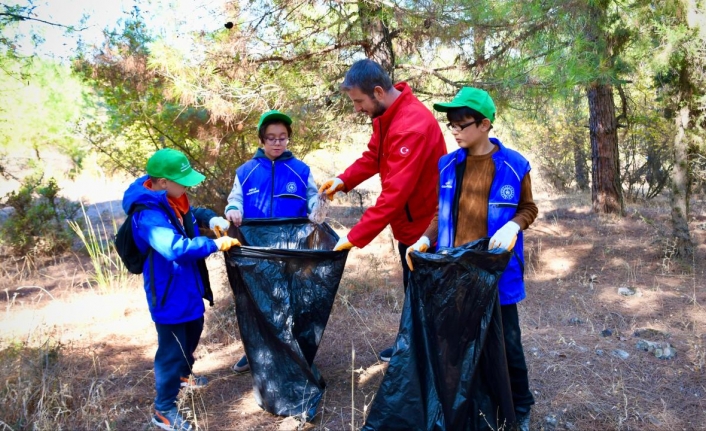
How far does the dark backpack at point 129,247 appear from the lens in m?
2.38

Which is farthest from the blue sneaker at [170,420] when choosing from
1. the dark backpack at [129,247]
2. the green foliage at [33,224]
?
the green foliage at [33,224]

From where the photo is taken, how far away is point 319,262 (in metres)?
2.58

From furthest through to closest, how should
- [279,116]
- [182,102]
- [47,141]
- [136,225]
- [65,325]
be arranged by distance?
[47,141]
[182,102]
[65,325]
[279,116]
[136,225]

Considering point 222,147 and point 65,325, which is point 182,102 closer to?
point 222,147

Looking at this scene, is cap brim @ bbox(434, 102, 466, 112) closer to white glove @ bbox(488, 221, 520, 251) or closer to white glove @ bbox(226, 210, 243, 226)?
white glove @ bbox(488, 221, 520, 251)

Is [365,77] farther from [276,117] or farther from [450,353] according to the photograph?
[450,353]

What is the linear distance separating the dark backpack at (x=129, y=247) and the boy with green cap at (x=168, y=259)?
0.02 metres

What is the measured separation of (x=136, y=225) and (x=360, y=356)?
180 centimetres

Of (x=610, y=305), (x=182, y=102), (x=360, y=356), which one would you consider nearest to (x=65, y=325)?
(x=182, y=102)

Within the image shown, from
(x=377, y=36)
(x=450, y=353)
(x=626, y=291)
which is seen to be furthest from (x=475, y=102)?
(x=626, y=291)

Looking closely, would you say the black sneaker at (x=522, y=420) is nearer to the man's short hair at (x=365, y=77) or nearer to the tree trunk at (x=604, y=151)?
the man's short hair at (x=365, y=77)

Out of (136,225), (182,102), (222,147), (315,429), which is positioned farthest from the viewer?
(222,147)

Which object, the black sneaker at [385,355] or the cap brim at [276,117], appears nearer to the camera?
the cap brim at [276,117]

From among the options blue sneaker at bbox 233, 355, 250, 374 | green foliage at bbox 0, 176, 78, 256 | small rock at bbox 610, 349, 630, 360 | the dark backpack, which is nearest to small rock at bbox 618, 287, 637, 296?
small rock at bbox 610, 349, 630, 360
